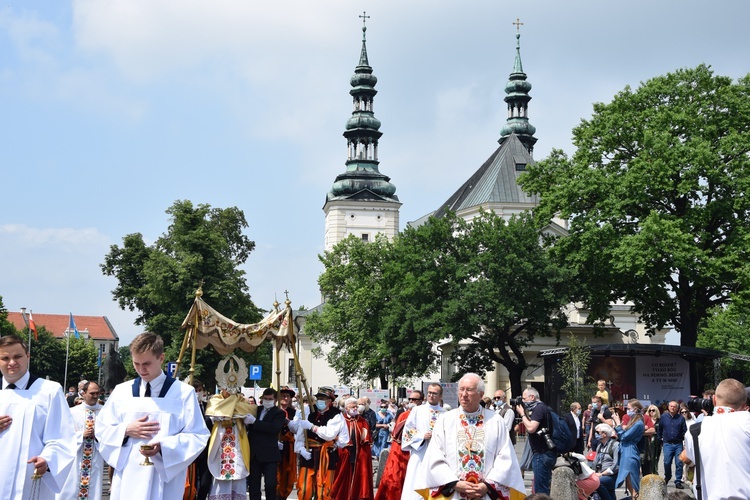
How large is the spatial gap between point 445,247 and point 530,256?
428cm

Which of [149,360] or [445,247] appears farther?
[445,247]

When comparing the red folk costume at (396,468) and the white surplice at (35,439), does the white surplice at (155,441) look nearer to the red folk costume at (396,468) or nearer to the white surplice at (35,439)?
the white surplice at (35,439)

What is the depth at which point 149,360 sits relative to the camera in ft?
21.6

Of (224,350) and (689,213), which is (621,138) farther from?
(224,350)

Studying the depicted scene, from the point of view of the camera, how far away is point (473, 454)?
7441 mm

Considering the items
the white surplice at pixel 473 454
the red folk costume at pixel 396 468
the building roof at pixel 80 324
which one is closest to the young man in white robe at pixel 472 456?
the white surplice at pixel 473 454

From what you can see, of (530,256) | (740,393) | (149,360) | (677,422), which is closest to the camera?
(149,360)

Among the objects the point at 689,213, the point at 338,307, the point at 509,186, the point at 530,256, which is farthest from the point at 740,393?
the point at 509,186

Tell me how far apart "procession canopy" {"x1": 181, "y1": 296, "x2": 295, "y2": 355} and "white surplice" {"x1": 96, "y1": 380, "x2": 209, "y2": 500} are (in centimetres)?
997

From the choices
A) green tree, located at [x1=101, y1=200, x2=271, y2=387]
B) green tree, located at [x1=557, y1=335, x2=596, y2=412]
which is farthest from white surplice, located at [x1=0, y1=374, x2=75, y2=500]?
green tree, located at [x1=101, y1=200, x2=271, y2=387]

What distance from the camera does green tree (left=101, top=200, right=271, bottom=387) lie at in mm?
50562

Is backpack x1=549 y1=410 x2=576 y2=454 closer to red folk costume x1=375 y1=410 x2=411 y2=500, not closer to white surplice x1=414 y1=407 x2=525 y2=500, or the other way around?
red folk costume x1=375 y1=410 x2=411 y2=500

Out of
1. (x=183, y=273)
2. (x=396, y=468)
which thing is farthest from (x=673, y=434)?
(x=183, y=273)

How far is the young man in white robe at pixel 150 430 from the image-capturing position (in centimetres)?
648
